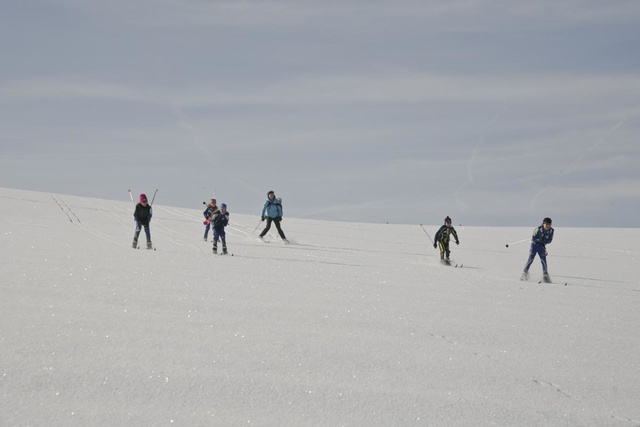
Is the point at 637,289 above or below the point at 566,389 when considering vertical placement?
above

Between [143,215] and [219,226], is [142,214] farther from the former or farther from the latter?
[219,226]

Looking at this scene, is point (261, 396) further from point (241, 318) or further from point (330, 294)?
point (330, 294)

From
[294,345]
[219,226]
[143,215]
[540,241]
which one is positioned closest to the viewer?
[294,345]

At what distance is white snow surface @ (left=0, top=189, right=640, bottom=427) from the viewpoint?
21.6 feet

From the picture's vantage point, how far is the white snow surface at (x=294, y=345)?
21.6ft

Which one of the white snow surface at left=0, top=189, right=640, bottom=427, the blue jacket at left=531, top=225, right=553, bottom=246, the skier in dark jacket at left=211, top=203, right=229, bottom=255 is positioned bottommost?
the white snow surface at left=0, top=189, right=640, bottom=427

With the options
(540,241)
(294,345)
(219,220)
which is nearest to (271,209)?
(219,220)

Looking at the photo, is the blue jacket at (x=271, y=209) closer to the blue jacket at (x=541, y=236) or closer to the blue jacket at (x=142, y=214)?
the blue jacket at (x=142, y=214)

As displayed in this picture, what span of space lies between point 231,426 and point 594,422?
3745 mm

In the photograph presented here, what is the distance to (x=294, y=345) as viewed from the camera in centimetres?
857

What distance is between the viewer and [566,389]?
26.9 feet

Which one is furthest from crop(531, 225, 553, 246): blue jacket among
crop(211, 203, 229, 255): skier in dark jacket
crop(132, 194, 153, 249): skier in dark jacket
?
crop(132, 194, 153, 249): skier in dark jacket

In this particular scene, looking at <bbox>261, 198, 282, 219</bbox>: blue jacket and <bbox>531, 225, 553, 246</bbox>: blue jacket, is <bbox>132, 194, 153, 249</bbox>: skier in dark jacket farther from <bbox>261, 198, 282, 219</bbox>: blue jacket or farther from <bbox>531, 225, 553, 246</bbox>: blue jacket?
<bbox>531, 225, 553, 246</bbox>: blue jacket

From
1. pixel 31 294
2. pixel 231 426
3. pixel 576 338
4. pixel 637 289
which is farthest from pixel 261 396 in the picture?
pixel 637 289
